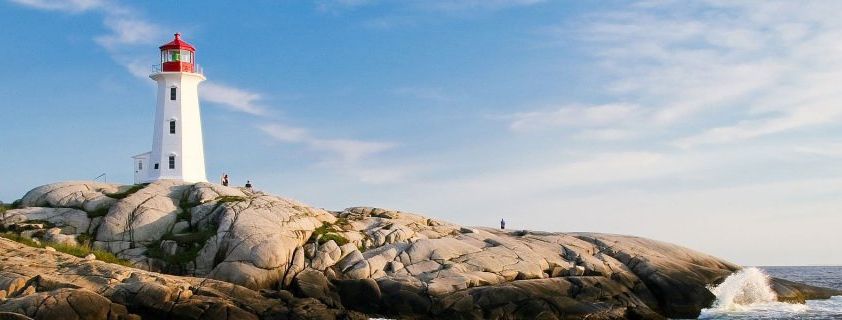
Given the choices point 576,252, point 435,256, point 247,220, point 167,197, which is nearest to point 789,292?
point 576,252

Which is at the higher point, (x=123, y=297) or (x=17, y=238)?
(x=17, y=238)

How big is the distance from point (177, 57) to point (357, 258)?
21.1 meters

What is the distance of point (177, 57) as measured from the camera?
53031 mm

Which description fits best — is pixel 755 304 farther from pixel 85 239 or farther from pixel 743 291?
pixel 85 239

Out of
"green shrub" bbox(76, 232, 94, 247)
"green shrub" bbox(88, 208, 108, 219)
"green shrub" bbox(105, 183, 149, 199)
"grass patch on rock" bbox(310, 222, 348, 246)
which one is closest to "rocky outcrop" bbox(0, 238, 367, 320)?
"grass patch on rock" bbox(310, 222, 348, 246)

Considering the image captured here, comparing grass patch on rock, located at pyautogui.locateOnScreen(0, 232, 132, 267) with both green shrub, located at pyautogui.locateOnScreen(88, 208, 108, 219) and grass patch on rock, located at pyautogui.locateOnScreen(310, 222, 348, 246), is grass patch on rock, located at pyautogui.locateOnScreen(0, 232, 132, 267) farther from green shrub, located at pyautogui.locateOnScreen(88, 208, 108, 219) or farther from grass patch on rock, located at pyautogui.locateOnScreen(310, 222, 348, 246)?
grass patch on rock, located at pyautogui.locateOnScreen(310, 222, 348, 246)

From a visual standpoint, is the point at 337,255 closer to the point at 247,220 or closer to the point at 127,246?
the point at 247,220

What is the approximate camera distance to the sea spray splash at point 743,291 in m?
43.8

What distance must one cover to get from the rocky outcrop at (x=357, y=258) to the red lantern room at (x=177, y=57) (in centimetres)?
871

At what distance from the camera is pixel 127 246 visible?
4153 cm

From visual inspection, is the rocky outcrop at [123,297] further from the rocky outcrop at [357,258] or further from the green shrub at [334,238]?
the green shrub at [334,238]

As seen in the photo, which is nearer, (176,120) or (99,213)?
(99,213)

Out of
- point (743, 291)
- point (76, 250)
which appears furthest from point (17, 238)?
point (743, 291)

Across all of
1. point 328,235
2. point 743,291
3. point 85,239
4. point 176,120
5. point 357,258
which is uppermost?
point 176,120
